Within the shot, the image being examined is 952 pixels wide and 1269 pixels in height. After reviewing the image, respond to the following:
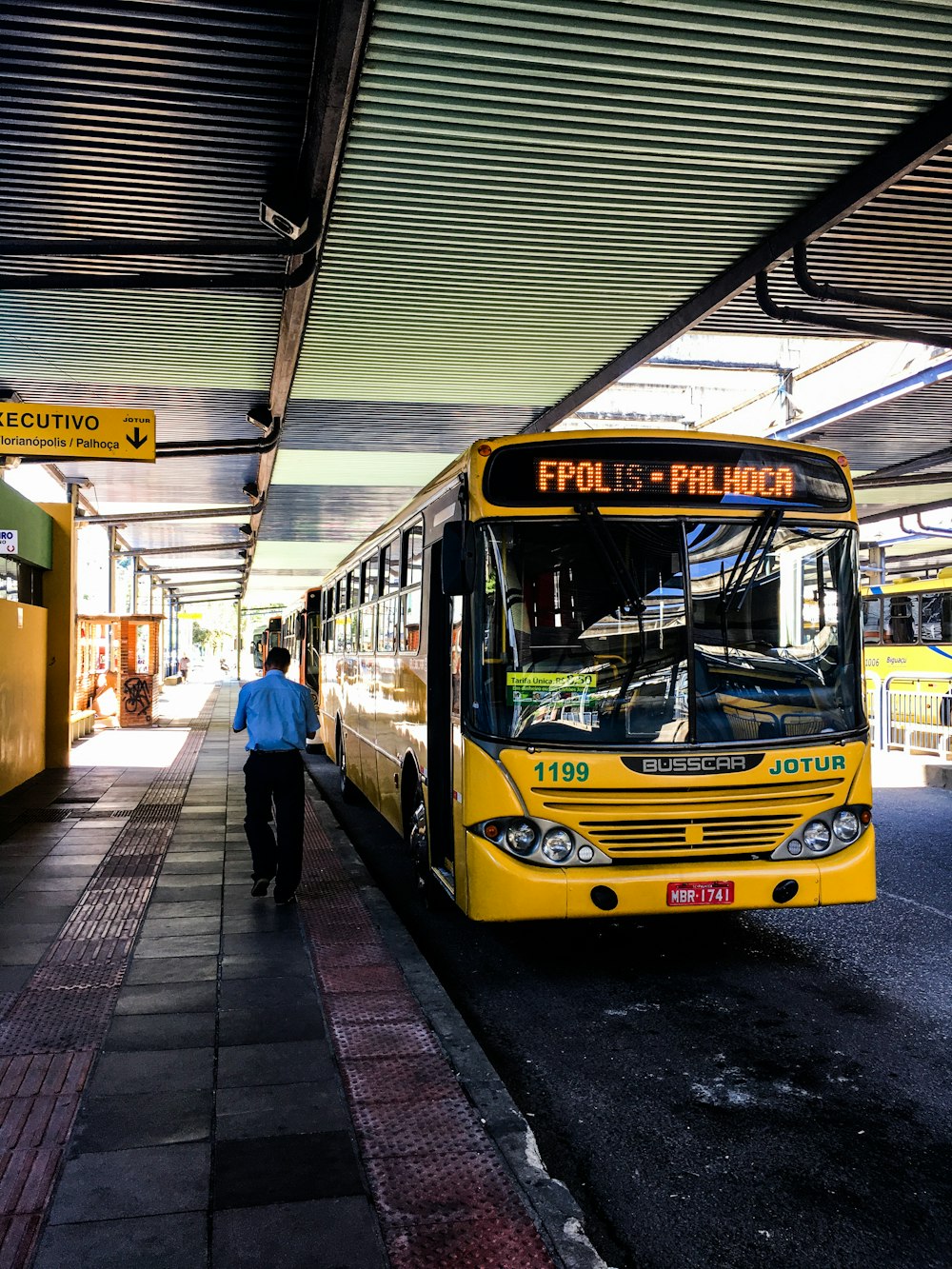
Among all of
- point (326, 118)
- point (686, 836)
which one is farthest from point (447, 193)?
point (686, 836)

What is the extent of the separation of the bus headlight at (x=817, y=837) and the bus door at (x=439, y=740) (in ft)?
7.04

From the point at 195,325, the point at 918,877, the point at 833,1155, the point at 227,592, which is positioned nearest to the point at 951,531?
the point at 918,877

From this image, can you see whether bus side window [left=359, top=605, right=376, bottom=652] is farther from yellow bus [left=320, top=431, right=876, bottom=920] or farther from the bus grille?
the bus grille

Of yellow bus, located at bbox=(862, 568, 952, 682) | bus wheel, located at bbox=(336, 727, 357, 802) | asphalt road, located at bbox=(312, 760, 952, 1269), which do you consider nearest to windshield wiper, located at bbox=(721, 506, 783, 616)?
asphalt road, located at bbox=(312, 760, 952, 1269)

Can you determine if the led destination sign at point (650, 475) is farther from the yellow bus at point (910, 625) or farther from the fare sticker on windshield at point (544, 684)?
the yellow bus at point (910, 625)

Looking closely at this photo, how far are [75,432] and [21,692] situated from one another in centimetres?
449

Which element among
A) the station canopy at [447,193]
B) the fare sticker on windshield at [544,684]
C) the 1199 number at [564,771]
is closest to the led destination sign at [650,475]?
the fare sticker on windshield at [544,684]

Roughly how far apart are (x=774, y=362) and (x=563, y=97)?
15967 mm

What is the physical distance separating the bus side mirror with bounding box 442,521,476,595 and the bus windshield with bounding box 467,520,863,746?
60 millimetres

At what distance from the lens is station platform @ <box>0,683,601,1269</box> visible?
10.4 feet

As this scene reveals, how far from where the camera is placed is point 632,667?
222 inches

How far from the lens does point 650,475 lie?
5.84 metres

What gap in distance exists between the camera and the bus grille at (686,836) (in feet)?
18.0

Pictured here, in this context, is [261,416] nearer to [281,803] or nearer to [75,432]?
[75,432]
